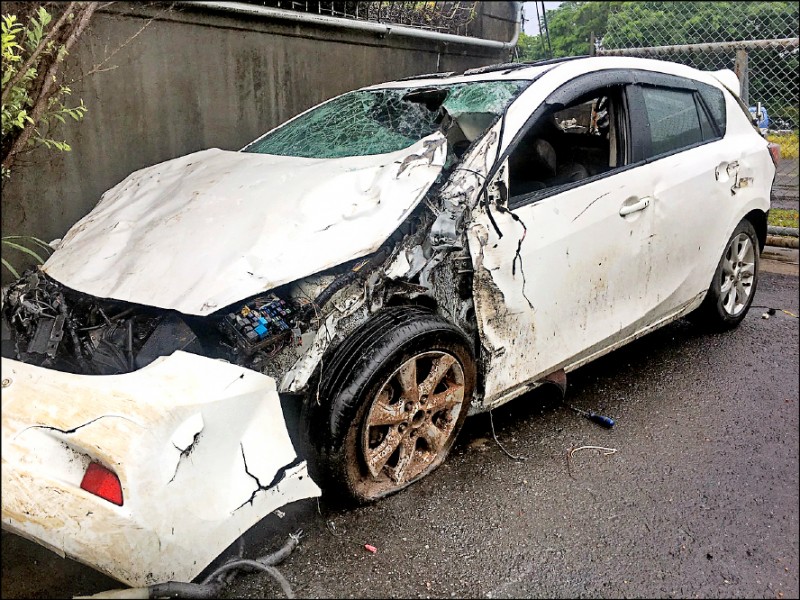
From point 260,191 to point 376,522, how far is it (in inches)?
54.8

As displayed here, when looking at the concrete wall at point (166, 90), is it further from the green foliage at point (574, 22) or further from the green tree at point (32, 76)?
the green foliage at point (574, 22)

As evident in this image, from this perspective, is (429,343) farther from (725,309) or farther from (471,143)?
(725,309)

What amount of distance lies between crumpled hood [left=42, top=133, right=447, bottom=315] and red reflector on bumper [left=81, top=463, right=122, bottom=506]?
0.56 metres

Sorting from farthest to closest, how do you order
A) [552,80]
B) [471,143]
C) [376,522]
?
[552,80]
[471,143]
[376,522]

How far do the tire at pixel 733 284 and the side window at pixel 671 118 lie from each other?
71 centimetres

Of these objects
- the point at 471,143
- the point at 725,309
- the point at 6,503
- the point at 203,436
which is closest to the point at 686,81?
the point at 725,309

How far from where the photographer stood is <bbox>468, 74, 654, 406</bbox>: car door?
2.59 meters

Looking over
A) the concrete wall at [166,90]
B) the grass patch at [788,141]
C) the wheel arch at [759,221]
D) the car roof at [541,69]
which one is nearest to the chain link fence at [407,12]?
the concrete wall at [166,90]

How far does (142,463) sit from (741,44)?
5.97 metres

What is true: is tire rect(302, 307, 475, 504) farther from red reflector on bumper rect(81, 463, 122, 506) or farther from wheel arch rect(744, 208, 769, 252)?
wheel arch rect(744, 208, 769, 252)

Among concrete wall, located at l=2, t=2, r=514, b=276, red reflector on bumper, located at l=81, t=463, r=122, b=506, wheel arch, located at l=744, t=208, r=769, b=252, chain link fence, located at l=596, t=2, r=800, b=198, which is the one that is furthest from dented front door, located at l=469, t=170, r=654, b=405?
concrete wall, located at l=2, t=2, r=514, b=276

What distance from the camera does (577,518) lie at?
2.46 meters

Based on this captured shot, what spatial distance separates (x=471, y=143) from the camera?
2693 mm

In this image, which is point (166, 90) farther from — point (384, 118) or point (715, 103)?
point (715, 103)
